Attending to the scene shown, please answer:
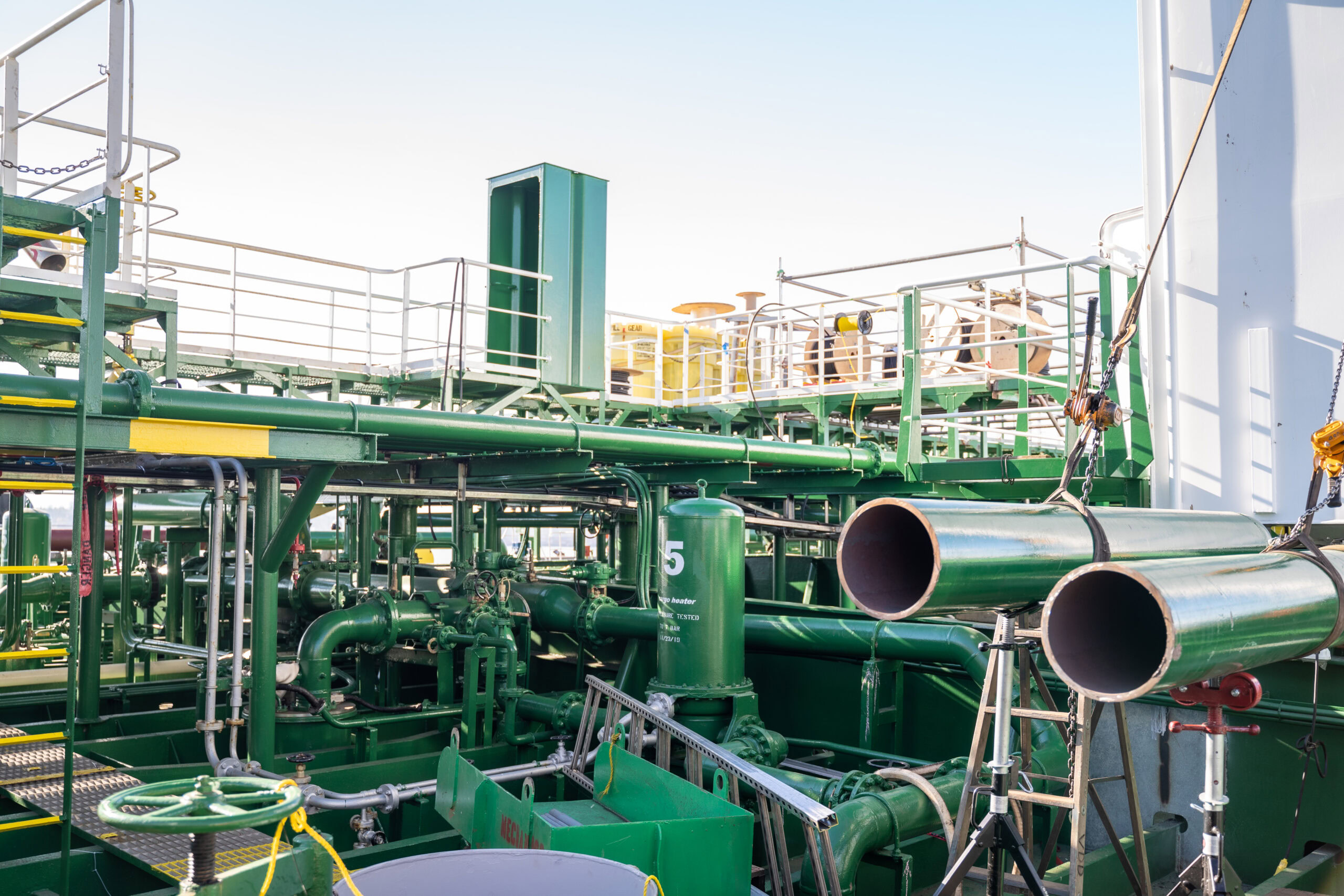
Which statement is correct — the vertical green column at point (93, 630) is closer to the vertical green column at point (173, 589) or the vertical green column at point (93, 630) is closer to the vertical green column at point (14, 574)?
the vertical green column at point (14, 574)

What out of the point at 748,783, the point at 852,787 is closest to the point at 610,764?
the point at 748,783

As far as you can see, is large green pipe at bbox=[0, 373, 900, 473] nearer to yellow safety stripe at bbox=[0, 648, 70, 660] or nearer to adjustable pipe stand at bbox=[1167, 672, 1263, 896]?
yellow safety stripe at bbox=[0, 648, 70, 660]

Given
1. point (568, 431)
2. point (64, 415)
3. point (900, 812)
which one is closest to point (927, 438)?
point (568, 431)

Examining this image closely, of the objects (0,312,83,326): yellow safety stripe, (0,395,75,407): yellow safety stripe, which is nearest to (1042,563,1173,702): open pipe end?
(0,312,83,326): yellow safety stripe

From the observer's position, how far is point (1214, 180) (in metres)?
6.52

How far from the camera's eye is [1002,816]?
12.5 ft

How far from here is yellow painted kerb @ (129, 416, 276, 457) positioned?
5.98 meters

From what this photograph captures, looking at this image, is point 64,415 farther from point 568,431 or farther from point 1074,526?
point 1074,526

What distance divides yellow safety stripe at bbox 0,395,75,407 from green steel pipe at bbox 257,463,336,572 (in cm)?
173

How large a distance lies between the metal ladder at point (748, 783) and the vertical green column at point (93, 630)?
436 cm

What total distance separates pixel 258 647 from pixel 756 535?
14.2 m

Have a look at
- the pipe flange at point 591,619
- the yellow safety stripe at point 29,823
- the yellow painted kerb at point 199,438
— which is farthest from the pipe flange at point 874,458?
the yellow safety stripe at point 29,823

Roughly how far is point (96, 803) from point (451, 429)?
9.89 feet

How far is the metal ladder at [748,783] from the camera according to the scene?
491cm
